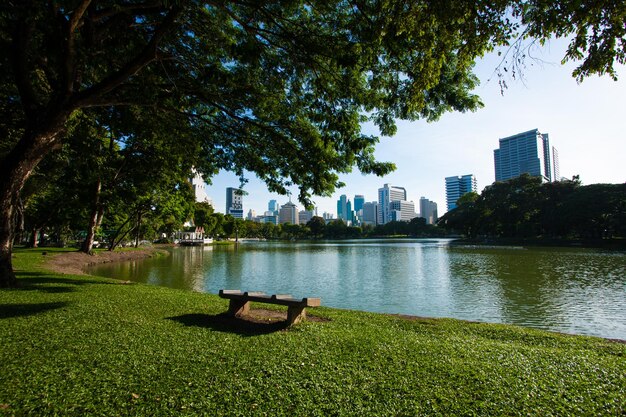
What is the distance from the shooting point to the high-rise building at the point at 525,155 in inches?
4079

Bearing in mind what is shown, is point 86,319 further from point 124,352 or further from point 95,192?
point 95,192

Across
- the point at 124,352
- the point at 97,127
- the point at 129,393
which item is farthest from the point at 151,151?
the point at 129,393

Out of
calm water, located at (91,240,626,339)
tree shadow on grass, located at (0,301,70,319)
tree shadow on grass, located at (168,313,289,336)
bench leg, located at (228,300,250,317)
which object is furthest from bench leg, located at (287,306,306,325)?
calm water, located at (91,240,626,339)

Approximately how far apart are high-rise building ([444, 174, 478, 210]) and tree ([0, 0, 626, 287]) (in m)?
169

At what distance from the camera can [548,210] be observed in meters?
57.1

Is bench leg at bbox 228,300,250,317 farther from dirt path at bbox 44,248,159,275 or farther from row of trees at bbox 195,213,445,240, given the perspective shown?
row of trees at bbox 195,213,445,240

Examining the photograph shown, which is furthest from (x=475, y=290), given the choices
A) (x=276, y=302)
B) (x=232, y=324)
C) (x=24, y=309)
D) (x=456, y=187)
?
(x=456, y=187)

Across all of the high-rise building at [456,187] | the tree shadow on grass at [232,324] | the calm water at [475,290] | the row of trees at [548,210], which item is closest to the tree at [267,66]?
the tree shadow on grass at [232,324]

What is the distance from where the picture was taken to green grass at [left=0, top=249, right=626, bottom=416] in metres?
3.23

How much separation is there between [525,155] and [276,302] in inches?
4812

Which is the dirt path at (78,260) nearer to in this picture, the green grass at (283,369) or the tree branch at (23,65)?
the tree branch at (23,65)

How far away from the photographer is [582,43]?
4152 mm

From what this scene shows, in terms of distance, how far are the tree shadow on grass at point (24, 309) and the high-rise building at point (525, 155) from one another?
114m

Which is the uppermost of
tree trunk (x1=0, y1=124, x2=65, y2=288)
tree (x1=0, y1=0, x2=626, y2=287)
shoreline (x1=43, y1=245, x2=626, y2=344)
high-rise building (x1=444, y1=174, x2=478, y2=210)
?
high-rise building (x1=444, y1=174, x2=478, y2=210)
